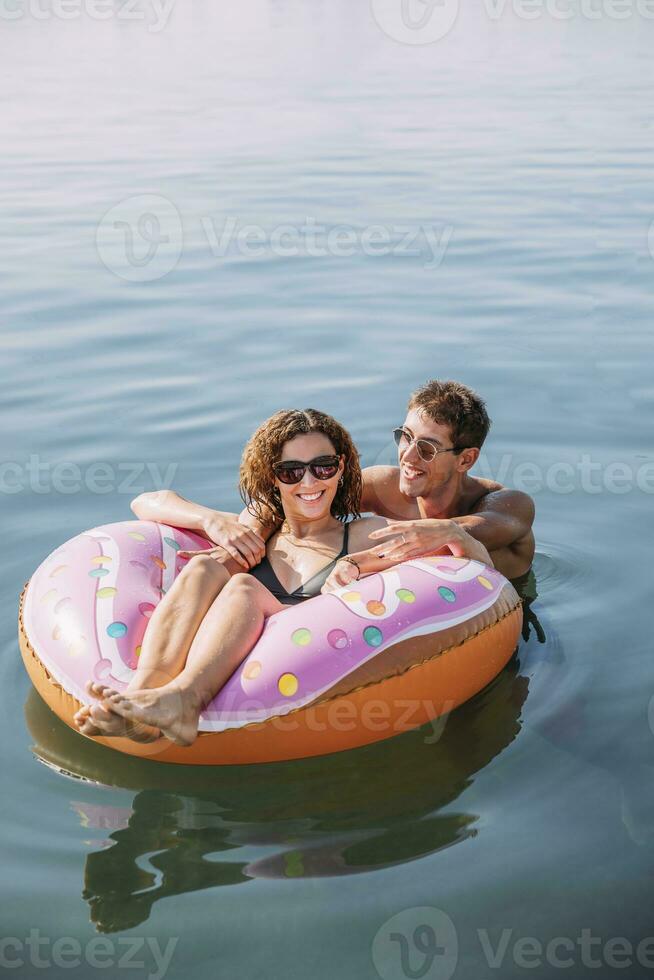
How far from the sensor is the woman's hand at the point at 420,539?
4684 millimetres

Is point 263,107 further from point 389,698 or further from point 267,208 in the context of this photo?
point 389,698

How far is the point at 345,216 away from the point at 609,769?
9.50 meters

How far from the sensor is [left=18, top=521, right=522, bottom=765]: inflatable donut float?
4168mm

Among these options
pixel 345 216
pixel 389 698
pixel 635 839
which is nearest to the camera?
pixel 635 839

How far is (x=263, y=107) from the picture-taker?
20516 millimetres

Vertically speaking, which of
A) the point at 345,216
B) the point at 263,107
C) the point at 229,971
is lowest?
the point at 229,971

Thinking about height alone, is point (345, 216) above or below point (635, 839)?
above

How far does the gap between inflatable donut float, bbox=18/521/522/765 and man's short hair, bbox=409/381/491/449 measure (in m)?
0.75

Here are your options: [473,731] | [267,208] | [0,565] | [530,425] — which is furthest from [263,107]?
[473,731]

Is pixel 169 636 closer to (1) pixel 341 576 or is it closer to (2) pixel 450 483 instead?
(1) pixel 341 576
